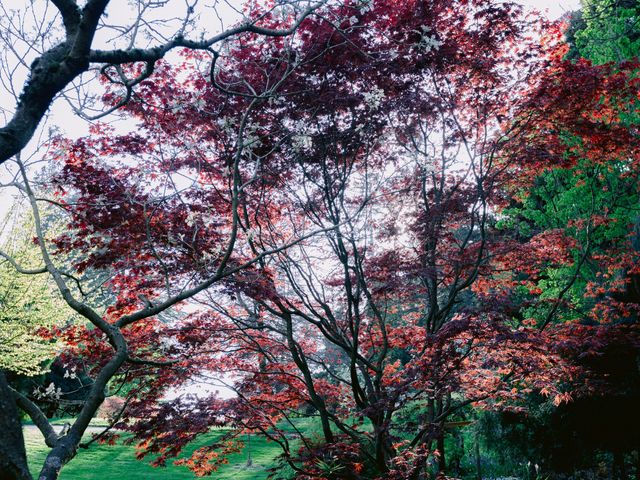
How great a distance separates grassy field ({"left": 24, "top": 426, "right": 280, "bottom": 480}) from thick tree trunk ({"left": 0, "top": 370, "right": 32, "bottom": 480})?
890cm

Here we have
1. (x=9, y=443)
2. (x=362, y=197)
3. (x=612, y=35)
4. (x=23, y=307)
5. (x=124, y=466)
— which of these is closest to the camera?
(x=9, y=443)

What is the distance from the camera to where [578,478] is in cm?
978

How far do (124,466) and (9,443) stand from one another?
11595 millimetres

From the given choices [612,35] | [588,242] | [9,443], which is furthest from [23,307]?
[612,35]

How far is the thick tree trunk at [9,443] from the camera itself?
80.3 inches

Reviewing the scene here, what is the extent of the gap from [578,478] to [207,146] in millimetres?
10405

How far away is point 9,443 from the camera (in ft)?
6.81

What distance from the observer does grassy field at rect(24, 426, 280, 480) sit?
1094 centimetres

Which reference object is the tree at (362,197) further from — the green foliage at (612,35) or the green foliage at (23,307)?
the green foliage at (23,307)

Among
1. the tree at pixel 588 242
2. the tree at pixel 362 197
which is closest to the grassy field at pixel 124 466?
the tree at pixel 362 197

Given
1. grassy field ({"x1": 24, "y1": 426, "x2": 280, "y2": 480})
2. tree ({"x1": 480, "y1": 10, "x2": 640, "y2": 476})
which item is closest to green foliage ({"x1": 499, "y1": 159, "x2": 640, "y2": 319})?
tree ({"x1": 480, "y1": 10, "x2": 640, "y2": 476})

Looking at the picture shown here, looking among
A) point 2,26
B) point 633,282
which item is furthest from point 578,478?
point 2,26

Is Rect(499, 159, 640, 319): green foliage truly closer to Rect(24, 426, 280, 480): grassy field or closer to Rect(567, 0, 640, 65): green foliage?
Rect(567, 0, 640, 65): green foliage

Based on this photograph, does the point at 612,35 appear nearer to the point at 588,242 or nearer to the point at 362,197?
the point at 588,242
